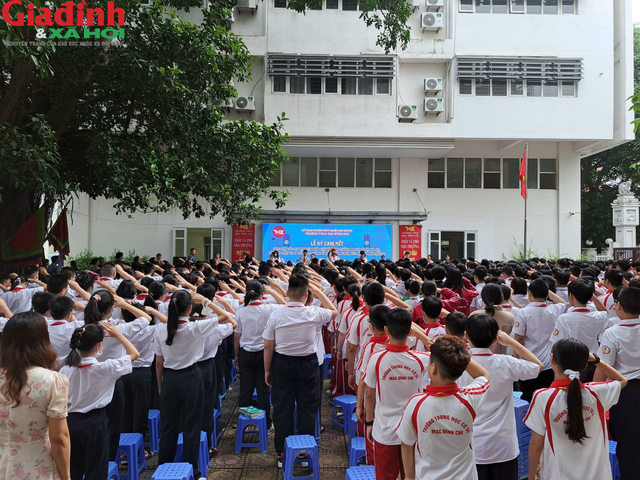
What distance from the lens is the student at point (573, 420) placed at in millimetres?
2307

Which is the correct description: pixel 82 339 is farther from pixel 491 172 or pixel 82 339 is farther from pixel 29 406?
pixel 491 172

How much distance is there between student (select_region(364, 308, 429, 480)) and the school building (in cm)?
Answer: 1347

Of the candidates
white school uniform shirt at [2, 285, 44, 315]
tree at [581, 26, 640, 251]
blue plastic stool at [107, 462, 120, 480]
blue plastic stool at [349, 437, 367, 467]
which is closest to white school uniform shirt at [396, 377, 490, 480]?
blue plastic stool at [349, 437, 367, 467]

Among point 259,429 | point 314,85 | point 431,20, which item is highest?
point 431,20

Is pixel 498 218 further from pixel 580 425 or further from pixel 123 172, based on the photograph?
pixel 580 425

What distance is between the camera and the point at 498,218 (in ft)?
58.6

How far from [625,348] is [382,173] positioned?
1494 centimetres

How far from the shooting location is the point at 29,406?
2150 mm

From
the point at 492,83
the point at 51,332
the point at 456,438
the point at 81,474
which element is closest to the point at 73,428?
the point at 81,474

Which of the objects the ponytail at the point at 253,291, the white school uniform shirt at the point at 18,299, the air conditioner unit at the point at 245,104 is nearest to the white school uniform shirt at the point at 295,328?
the ponytail at the point at 253,291

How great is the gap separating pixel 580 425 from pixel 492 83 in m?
16.4

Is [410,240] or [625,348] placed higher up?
[410,240]

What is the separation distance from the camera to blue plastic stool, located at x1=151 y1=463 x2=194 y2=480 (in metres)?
2.81

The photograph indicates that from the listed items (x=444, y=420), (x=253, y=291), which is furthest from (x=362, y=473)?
(x=253, y=291)
